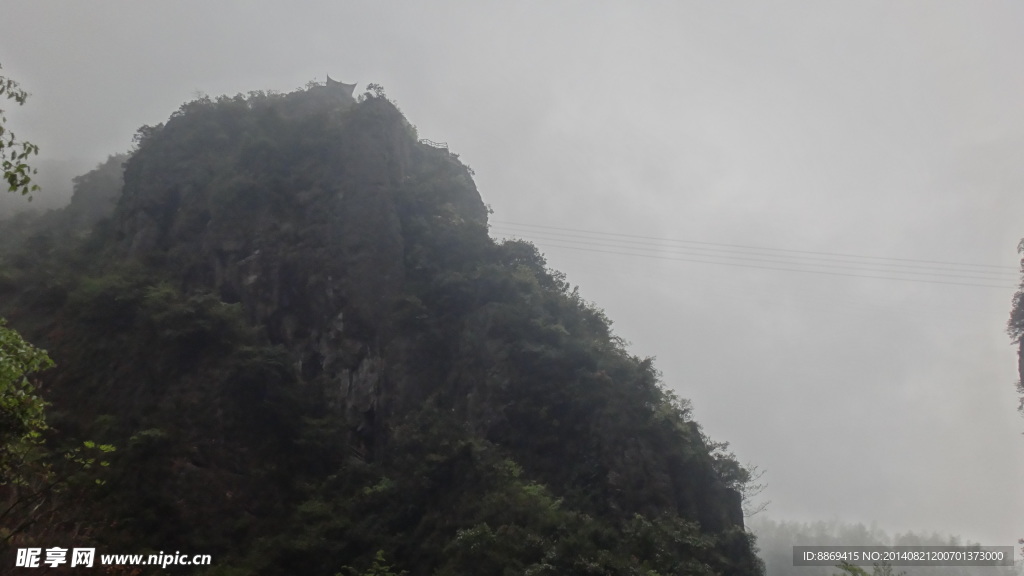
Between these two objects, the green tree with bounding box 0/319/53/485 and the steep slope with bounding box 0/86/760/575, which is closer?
the green tree with bounding box 0/319/53/485

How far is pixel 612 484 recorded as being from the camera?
18.7 meters

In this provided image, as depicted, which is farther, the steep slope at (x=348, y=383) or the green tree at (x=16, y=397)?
the steep slope at (x=348, y=383)

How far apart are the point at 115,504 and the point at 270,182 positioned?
1545cm

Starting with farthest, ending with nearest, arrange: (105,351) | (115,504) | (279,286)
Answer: (279,286) → (105,351) → (115,504)

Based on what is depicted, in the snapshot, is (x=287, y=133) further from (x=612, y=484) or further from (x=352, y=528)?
(x=612, y=484)

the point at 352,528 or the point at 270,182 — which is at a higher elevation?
the point at 270,182

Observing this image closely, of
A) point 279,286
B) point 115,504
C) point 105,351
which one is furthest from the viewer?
point 279,286

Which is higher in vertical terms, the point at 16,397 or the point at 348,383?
the point at 348,383

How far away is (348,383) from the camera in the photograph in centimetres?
2288

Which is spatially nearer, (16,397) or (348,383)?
(16,397)

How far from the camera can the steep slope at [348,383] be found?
17.5 metres

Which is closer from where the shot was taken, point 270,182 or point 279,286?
point 279,286

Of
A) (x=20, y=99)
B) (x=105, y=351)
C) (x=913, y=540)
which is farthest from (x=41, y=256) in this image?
(x=913, y=540)

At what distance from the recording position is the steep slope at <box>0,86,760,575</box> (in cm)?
1753
